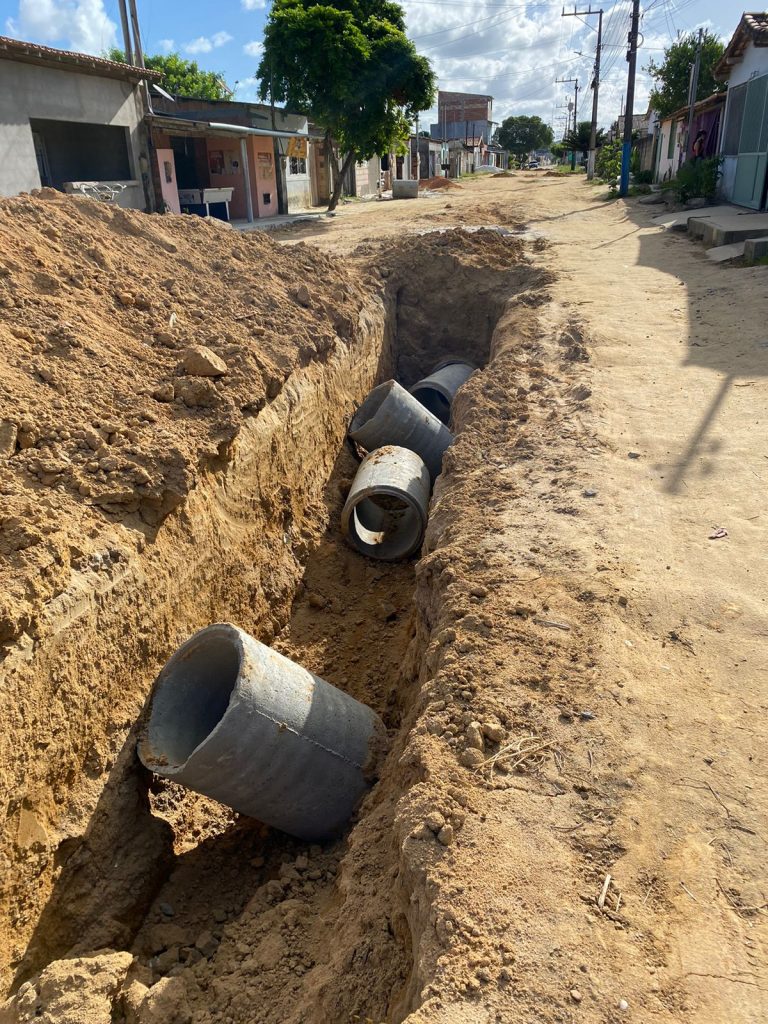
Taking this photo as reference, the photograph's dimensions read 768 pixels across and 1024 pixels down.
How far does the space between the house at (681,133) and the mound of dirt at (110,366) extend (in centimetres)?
2145

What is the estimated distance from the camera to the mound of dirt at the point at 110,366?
4.21 m

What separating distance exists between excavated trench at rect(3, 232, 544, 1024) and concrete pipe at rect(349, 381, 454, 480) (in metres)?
0.49

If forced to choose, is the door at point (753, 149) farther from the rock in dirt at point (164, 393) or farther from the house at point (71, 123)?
the rock in dirt at point (164, 393)

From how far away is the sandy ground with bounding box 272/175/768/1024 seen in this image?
225cm

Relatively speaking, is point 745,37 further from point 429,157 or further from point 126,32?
point 429,157

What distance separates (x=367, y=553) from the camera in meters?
7.86

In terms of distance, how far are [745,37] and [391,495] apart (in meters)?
16.6

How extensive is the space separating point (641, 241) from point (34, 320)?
13590mm

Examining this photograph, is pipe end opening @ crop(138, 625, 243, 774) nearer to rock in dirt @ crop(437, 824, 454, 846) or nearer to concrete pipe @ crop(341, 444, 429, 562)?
rock in dirt @ crop(437, 824, 454, 846)

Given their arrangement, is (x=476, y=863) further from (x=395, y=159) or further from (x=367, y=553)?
(x=395, y=159)

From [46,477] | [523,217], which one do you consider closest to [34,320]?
[46,477]

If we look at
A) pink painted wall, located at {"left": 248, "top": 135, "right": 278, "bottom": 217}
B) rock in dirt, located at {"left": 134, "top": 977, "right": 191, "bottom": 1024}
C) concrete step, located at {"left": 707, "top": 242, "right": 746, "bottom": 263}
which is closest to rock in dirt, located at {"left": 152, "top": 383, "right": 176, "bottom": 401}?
rock in dirt, located at {"left": 134, "top": 977, "right": 191, "bottom": 1024}

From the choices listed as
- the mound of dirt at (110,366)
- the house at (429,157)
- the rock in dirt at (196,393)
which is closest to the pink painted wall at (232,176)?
the mound of dirt at (110,366)

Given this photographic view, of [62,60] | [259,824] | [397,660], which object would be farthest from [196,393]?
[62,60]
